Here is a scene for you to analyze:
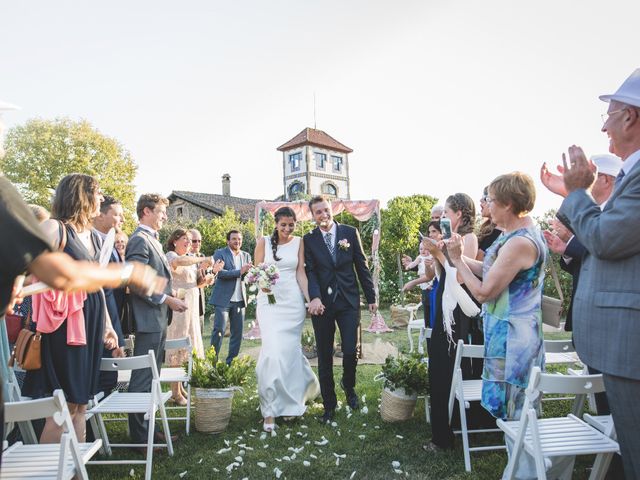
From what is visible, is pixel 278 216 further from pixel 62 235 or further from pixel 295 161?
pixel 295 161

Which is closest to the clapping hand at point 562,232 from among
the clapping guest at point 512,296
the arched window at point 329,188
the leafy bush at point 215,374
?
the clapping guest at point 512,296

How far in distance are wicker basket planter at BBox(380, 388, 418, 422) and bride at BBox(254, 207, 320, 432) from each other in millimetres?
967

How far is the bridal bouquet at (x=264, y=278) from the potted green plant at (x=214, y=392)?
3.03 ft

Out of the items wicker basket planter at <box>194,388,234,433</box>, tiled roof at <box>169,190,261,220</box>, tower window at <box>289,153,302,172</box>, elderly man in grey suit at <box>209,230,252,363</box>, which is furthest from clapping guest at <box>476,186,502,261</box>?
tower window at <box>289,153,302,172</box>

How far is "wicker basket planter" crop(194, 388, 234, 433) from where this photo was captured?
4.86 meters

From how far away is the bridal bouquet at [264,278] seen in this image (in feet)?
17.2

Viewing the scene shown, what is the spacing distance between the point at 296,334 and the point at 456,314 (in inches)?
80.1

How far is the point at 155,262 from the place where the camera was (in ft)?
15.0

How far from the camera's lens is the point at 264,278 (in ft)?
17.2

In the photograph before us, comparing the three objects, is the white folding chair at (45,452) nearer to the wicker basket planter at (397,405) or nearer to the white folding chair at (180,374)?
the white folding chair at (180,374)

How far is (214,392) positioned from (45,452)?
2.14 m

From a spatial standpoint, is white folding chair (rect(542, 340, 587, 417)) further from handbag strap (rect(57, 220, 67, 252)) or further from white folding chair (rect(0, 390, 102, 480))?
handbag strap (rect(57, 220, 67, 252))

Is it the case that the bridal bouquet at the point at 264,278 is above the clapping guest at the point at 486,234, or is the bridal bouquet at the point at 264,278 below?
below

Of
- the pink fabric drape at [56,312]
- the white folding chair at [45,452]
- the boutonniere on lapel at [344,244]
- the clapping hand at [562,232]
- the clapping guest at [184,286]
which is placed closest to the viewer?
the white folding chair at [45,452]
